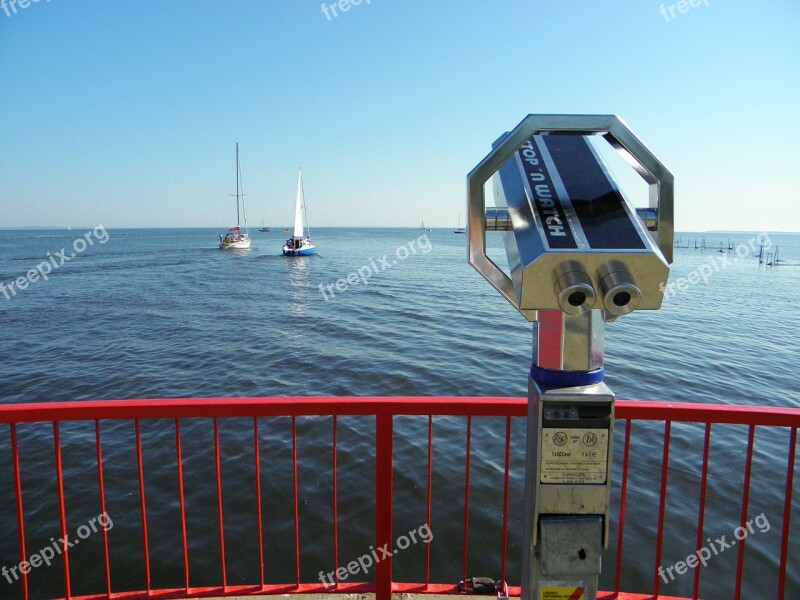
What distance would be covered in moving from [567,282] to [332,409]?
5.03 feet

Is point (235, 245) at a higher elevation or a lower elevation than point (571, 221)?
lower

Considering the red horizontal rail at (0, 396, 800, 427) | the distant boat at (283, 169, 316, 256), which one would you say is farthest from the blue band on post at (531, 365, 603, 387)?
the distant boat at (283, 169, 316, 256)

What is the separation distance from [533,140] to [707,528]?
7.83m

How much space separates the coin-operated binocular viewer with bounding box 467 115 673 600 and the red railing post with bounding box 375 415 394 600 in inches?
43.3

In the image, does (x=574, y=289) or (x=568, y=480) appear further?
(x=568, y=480)

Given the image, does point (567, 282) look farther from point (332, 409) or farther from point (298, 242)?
point (298, 242)

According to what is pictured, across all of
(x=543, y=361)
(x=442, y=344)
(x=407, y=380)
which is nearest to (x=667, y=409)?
(x=543, y=361)

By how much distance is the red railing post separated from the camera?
Answer: 2369mm

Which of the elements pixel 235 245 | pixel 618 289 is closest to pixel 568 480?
pixel 618 289

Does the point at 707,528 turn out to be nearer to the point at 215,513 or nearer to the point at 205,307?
the point at 215,513

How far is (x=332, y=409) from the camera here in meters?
2.29

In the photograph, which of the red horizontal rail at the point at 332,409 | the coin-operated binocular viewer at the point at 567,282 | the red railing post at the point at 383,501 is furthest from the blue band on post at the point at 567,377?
the red railing post at the point at 383,501

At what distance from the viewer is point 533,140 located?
1247 mm

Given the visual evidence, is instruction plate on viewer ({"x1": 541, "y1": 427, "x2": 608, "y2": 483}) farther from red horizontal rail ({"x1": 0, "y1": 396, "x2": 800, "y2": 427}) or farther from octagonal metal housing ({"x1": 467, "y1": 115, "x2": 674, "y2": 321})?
red horizontal rail ({"x1": 0, "y1": 396, "x2": 800, "y2": 427})
